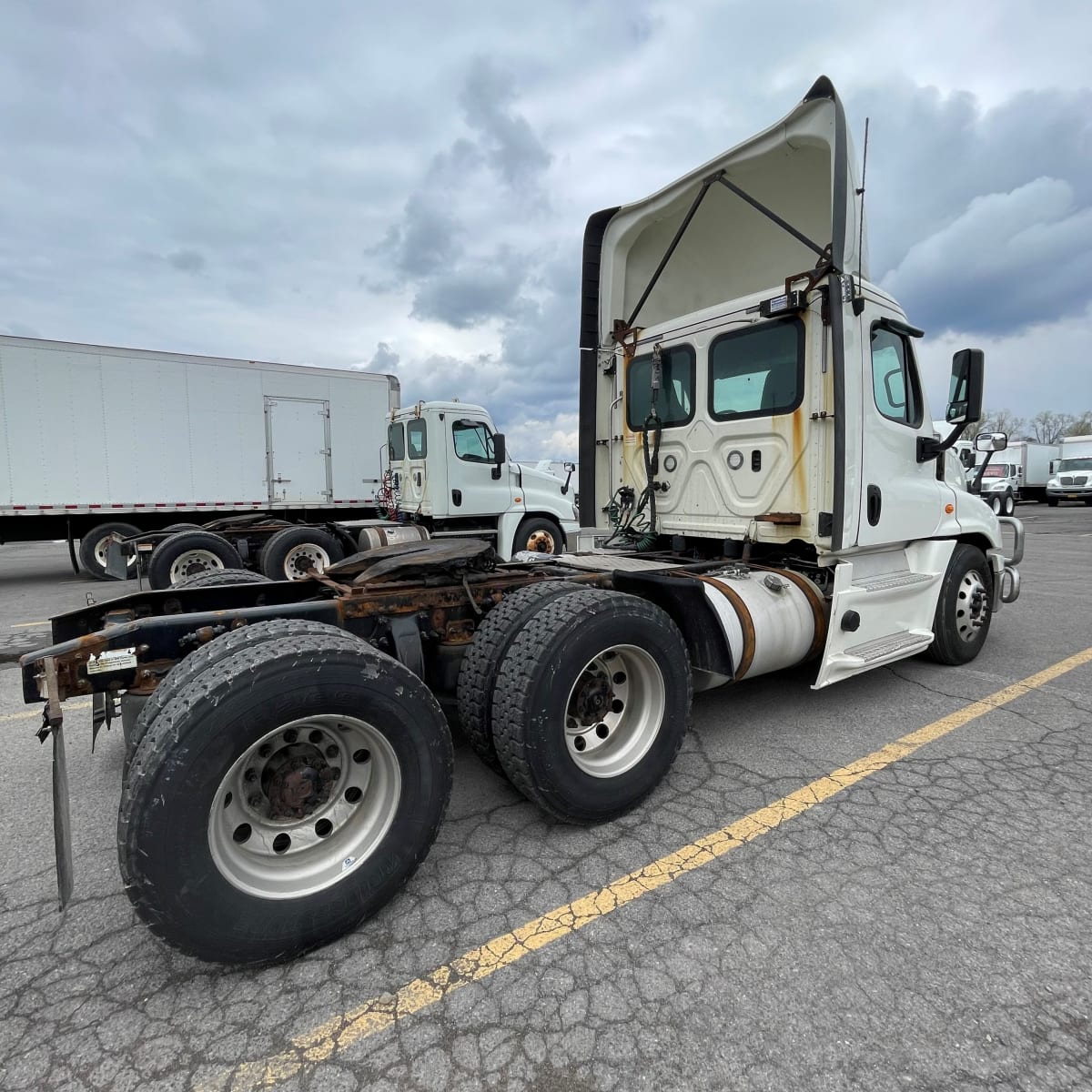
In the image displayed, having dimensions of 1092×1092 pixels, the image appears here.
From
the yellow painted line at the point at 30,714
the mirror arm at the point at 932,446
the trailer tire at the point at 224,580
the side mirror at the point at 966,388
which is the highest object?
the side mirror at the point at 966,388

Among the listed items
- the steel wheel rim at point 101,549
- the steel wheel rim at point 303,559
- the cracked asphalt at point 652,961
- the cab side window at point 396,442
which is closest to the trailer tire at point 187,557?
the steel wheel rim at point 303,559

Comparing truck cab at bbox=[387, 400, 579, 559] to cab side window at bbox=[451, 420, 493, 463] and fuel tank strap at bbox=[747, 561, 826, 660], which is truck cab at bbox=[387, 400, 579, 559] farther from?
fuel tank strap at bbox=[747, 561, 826, 660]

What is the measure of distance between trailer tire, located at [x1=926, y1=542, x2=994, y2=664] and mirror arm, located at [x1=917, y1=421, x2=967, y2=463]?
838mm

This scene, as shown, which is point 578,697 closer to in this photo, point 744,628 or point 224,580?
point 744,628

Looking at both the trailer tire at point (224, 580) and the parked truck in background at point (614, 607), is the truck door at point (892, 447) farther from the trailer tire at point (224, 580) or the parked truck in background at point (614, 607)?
the trailer tire at point (224, 580)

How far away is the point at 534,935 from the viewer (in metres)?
2.30

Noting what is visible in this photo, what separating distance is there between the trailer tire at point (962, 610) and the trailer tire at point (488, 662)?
351 cm

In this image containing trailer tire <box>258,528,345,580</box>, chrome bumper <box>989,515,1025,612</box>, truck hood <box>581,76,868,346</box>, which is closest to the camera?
truck hood <box>581,76,868,346</box>

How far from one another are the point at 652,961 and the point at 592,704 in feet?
3.72

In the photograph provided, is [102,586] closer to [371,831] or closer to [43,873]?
[43,873]

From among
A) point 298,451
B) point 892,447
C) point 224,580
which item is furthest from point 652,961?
point 298,451

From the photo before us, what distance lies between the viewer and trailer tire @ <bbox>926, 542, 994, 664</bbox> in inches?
201

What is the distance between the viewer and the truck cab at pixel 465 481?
10.3 meters

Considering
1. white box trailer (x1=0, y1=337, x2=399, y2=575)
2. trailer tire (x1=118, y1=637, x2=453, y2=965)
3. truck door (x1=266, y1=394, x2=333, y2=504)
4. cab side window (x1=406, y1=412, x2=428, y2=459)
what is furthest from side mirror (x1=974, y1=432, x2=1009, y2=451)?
truck door (x1=266, y1=394, x2=333, y2=504)
